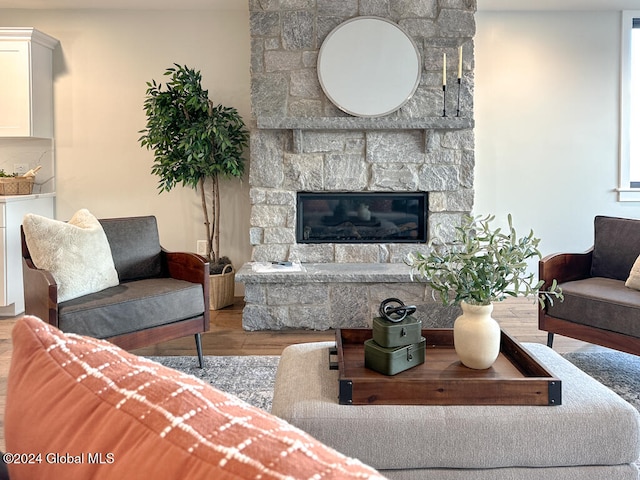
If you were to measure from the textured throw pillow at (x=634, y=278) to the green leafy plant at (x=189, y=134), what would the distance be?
8.79 ft

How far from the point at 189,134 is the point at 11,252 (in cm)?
156

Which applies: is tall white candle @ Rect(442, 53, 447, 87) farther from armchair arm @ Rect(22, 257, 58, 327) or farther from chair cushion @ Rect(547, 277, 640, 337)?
armchair arm @ Rect(22, 257, 58, 327)

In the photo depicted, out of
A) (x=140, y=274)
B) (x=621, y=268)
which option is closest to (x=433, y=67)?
(x=621, y=268)

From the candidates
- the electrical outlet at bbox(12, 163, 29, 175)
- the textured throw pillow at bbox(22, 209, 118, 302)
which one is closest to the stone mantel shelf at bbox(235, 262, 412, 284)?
the textured throw pillow at bbox(22, 209, 118, 302)

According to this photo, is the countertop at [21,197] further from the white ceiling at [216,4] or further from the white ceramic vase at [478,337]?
the white ceramic vase at [478,337]

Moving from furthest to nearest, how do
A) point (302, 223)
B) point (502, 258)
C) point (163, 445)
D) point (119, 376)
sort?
point (302, 223) → point (502, 258) → point (119, 376) → point (163, 445)

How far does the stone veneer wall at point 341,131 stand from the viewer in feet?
12.7

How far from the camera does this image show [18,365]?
1.81 feet

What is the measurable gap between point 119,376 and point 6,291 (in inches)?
158

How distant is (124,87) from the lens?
4.54m

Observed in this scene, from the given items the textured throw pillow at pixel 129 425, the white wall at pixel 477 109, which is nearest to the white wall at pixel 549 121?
the white wall at pixel 477 109

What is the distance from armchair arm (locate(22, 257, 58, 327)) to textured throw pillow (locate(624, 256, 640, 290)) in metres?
2.95

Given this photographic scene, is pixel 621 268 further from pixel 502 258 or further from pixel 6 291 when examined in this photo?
pixel 6 291

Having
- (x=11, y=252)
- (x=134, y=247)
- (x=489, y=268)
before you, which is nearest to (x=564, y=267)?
(x=489, y=268)
